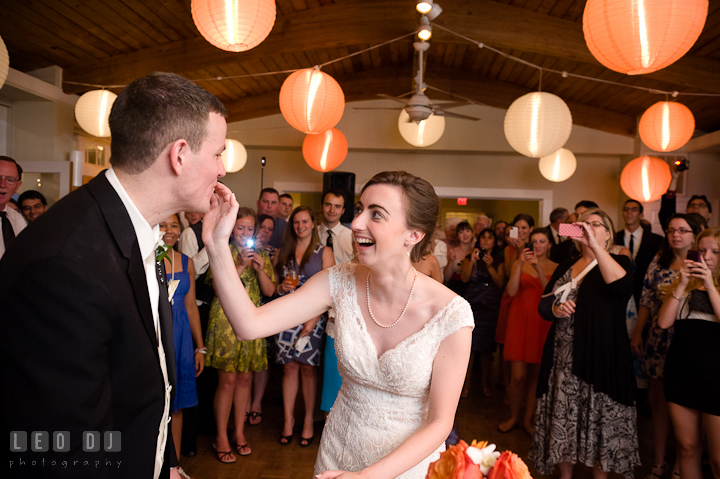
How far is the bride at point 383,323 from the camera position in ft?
4.37

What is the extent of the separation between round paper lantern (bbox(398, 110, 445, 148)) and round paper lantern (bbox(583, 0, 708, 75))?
129 inches

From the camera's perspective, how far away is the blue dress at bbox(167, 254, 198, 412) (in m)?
2.70

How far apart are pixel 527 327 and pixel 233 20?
2.77m

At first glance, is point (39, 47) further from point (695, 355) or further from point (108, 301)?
point (695, 355)

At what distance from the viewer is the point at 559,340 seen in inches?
109

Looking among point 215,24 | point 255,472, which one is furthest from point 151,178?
point 255,472

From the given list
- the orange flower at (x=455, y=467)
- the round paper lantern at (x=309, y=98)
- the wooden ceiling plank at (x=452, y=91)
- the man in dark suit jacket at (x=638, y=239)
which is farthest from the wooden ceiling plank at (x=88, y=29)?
the man in dark suit jacket at (x=638, y=239)

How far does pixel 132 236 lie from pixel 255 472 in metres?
2.36

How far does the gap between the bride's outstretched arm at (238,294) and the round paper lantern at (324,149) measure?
407 centimetres

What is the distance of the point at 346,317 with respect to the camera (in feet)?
5.03

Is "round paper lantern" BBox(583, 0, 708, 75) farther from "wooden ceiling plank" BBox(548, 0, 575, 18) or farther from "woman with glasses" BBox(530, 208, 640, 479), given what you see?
"wooden ceiling plank" BBox(548, 0, 575, 18)

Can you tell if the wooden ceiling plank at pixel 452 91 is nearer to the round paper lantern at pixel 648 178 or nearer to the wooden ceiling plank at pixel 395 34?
the round paper lantern at pixel 648 178

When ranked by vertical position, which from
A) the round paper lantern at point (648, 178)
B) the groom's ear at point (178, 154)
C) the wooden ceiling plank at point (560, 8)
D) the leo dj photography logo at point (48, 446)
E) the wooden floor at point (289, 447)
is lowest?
the wooden floor at point (289, 447)

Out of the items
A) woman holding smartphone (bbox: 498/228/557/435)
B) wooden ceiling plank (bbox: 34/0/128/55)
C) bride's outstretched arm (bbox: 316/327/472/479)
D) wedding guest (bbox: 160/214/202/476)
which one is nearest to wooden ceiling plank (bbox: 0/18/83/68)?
wooden ceiling plank (bbox: 34/0/128/55)
